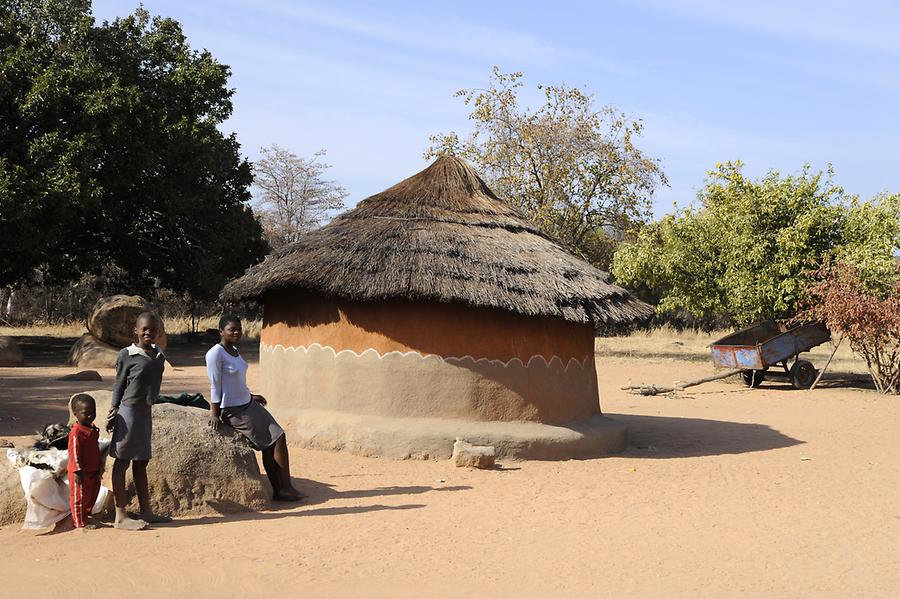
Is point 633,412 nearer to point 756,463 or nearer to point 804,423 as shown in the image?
point 804,423

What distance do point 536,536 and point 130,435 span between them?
301 centimetres

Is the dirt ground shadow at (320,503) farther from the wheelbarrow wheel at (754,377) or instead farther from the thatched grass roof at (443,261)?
the wheelbarrow wheel at (754,377)

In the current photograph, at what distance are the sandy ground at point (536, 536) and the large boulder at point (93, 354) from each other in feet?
26.2

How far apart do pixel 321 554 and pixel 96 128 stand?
15896 millimetres

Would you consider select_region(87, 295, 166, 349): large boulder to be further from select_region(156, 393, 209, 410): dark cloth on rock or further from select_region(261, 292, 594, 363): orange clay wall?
select_region(156, 393, 209, 410): dark cloth on rock

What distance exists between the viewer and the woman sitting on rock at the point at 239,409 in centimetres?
695

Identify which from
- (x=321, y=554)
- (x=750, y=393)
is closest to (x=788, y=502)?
(x=321, y=554)

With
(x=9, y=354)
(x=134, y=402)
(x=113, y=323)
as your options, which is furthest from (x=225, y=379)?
(x=9, y=354)

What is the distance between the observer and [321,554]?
5777 millimetres

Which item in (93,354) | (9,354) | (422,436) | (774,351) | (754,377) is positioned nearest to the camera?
(422,436)

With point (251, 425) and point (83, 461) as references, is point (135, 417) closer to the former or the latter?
point (83, 461)

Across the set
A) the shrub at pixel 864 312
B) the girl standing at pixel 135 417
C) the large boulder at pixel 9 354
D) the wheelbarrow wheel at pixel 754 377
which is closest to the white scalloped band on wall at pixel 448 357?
the girl standing at pixel 135 417

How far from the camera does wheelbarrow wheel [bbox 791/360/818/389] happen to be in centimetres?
1795

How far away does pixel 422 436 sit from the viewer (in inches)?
362
